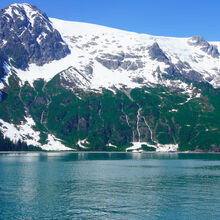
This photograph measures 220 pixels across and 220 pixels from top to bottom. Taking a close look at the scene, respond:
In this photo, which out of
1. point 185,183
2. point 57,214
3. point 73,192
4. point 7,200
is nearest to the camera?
point 57,214

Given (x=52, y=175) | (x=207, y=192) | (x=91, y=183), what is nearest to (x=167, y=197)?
(x=207, y=192)

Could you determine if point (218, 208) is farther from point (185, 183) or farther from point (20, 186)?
point (20, 186)

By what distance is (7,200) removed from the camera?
10125 centimetres

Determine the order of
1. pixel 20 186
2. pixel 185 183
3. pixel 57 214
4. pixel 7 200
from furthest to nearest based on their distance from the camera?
pixel 185 183 → pixel 20 186 → pixel 7 200 → pixel 57 214

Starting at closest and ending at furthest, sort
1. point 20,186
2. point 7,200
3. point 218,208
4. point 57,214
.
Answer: point 57,214, point 218,208, point 7,200, point 20,186

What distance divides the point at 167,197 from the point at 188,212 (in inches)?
741

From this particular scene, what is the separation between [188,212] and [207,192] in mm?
30236

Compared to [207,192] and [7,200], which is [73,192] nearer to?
[7,200]

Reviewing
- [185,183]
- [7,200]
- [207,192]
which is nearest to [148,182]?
[185,183]

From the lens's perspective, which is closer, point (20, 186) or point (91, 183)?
point (20, 186)

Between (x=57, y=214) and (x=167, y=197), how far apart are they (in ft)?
119

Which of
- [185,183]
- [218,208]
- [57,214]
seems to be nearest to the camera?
[57,214]

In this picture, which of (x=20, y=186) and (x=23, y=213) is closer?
(x=23, y=213)

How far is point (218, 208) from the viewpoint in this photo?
92.4 metres
